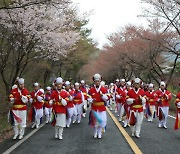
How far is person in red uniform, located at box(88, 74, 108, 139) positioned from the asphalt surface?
0.37m

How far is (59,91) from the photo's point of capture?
31.4 ft

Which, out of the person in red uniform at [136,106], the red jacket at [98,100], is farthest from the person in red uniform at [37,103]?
the person in red uniform at [136,106]

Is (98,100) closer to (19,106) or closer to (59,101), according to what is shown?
(59,101)

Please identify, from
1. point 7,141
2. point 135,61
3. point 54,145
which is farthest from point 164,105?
point 135,61

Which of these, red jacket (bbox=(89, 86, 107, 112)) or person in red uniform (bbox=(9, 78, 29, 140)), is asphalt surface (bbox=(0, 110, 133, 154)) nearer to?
person in red uniform (bbox=(9, 78, 29, 140))

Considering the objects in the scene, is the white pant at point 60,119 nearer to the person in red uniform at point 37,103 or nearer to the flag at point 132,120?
the flag at point 132,120

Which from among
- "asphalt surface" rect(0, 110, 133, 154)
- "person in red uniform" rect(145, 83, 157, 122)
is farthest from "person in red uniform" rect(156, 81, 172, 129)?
"asphalt surface" rect(0, 110, 133, 154)

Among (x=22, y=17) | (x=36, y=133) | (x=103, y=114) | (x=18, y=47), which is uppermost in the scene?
(x=22, y=17)

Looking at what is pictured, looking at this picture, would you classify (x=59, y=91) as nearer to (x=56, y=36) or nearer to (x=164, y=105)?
(x=164, y=105)

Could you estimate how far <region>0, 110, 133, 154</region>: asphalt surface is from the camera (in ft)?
24.7

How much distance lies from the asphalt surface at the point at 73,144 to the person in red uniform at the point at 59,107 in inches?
11.8

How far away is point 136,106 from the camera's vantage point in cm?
974

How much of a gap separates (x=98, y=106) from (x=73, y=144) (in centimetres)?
172

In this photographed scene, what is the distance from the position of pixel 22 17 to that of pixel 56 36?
2.96 m
